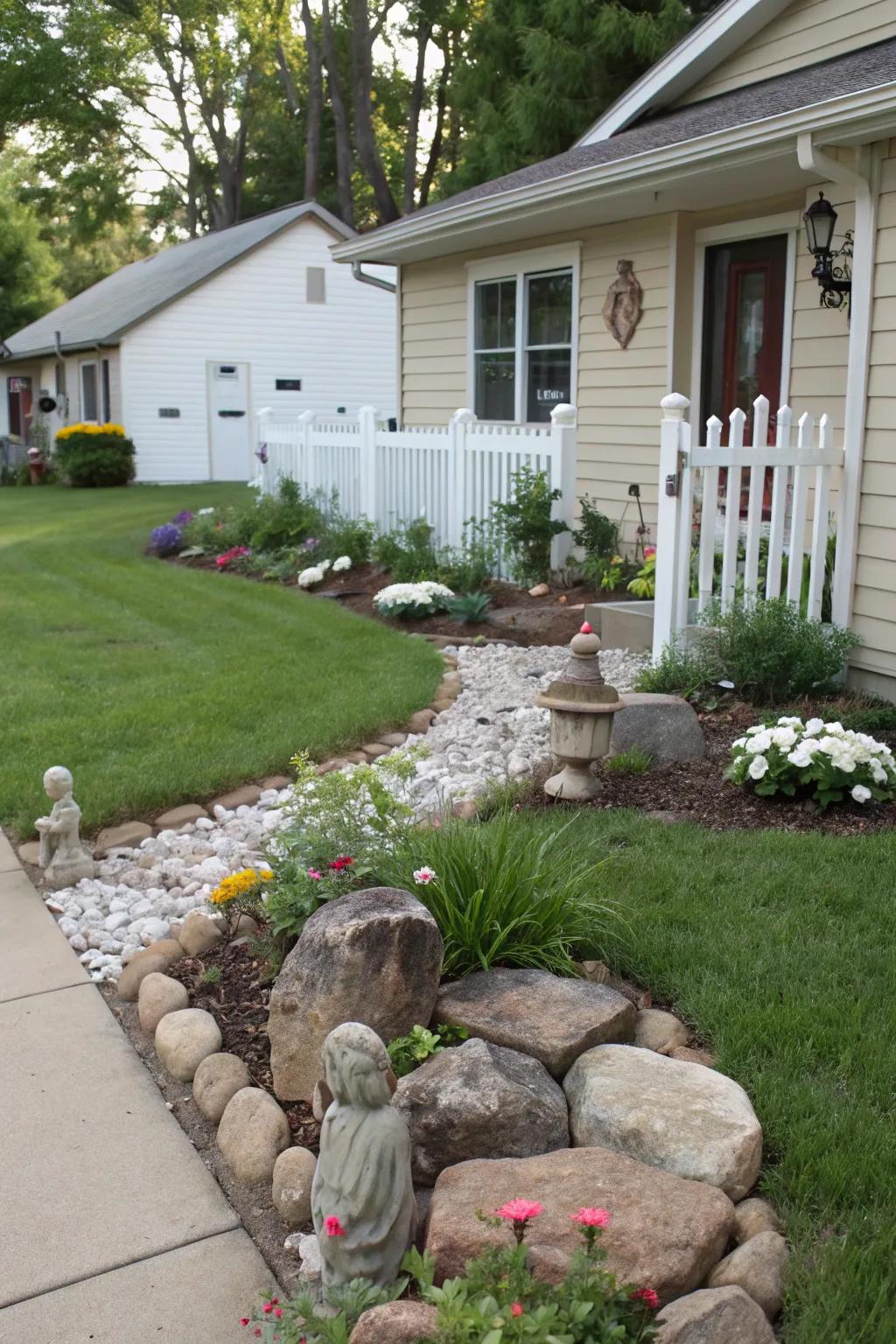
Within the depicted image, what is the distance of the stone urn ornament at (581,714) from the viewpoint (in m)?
4.59

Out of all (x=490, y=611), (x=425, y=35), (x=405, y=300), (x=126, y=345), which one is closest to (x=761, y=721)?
(x=490, y=611)

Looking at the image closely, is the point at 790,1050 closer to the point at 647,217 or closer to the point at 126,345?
the point at 647,217

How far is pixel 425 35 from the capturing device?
1100 inches

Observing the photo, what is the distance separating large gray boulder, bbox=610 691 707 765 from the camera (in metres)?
5.12

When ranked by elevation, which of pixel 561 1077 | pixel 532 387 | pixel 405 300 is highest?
pixel 405 300

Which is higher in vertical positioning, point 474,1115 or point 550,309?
point 550,309

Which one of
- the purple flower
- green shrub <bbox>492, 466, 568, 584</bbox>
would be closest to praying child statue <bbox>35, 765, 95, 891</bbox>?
green shrub <bbox>492, 466, 568, 584</bbox>

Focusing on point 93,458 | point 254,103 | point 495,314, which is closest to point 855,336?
point 495,314

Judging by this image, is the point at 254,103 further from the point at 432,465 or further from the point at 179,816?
the point at 179,816

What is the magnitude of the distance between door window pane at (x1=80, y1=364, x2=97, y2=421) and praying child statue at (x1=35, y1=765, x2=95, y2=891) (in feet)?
74.0

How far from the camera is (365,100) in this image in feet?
76.9

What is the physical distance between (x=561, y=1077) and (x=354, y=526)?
26.8 ft

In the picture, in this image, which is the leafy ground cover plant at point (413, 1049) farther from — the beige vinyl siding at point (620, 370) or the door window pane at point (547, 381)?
the door window pane at point (547, 381)

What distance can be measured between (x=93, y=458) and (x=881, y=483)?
59.1 feet
